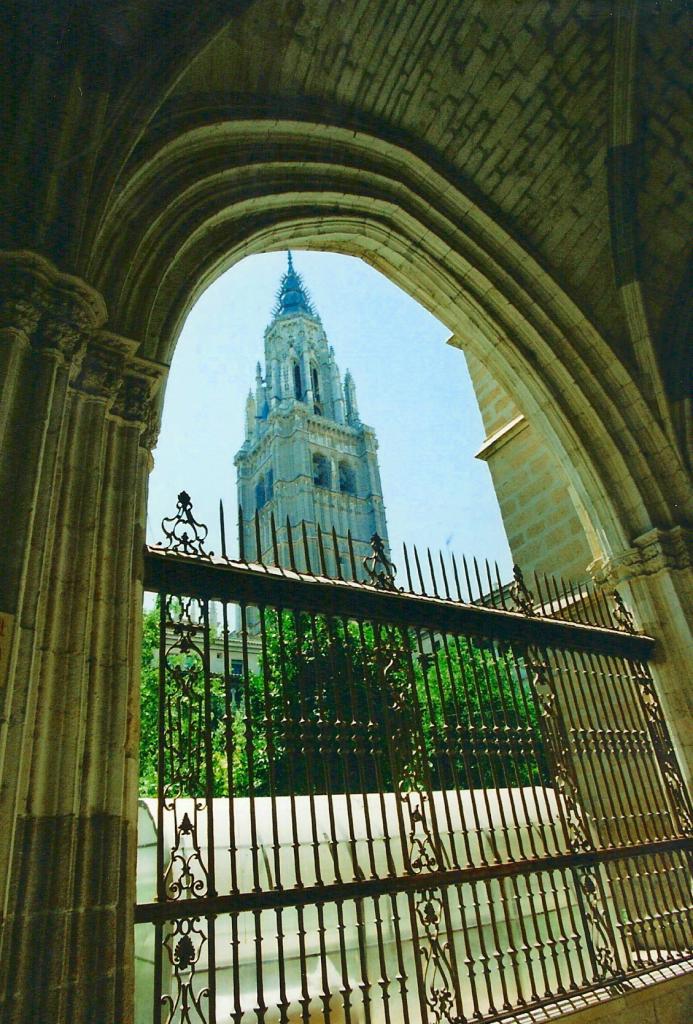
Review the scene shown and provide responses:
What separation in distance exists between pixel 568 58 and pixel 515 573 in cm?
503

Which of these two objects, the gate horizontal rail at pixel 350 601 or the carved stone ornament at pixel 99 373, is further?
the gate horizontal rail at pixel 350 601

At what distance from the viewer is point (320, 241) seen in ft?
19.6

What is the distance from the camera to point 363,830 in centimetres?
438

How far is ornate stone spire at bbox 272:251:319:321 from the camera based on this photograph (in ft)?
176

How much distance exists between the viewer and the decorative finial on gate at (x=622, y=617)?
584cm

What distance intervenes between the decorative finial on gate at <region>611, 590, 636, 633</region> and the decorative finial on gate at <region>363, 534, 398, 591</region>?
2501 millimetres

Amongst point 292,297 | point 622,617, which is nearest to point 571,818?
point 622,617

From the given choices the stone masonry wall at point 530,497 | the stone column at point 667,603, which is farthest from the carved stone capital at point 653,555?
the stone masonry wall at point 530,497

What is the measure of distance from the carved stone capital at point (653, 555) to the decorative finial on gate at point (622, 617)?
1.00 ft

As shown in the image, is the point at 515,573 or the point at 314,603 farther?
the point at 515,573

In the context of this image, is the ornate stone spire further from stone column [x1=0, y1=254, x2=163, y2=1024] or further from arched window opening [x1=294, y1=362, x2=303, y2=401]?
stone column [x1=0, y1=254, x2=163, y2=1024]

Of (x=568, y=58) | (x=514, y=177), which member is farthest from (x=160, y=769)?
(x=568, y=58)

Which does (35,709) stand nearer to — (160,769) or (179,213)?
(160,769)

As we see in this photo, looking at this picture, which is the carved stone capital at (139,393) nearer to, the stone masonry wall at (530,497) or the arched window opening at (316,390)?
the stone masonry wall at (530,497)
